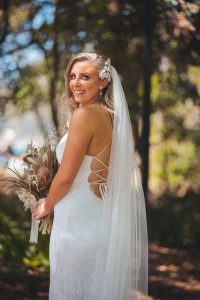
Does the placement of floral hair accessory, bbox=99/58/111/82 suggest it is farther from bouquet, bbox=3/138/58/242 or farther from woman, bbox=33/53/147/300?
bouquet, bbox=3/138/58/242

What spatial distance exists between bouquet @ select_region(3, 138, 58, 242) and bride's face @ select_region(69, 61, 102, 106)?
42cm

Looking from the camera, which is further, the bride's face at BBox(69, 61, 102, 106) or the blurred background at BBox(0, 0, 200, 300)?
the blurred background at BBox(0, 0, 200, 300)

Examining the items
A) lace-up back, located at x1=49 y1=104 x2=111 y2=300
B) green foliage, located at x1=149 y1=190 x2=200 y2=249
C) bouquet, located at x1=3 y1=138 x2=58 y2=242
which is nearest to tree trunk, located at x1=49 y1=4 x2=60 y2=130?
green foliage, located at x1=149 y1=190 x2=200 y2=249

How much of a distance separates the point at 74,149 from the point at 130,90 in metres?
4.43

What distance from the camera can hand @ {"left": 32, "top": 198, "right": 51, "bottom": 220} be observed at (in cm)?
319

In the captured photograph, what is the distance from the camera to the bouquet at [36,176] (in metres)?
3.34

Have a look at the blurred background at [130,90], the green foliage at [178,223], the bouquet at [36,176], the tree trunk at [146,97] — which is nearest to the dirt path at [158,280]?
the blurred background at [130,90]

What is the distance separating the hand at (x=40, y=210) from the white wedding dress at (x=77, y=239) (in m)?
0.11

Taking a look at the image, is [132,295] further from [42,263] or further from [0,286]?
[42,263]

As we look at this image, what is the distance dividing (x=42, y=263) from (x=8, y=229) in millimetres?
587

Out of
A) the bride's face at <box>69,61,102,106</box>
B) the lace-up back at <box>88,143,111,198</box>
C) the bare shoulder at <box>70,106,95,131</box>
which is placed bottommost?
the lace-up back at <box>88,143,111,198</box>

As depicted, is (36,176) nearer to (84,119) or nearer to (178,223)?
(84,119)

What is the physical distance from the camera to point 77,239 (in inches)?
120

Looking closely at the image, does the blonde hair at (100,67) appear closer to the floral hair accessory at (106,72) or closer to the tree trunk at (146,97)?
the floral hair accessory at (106,72)
